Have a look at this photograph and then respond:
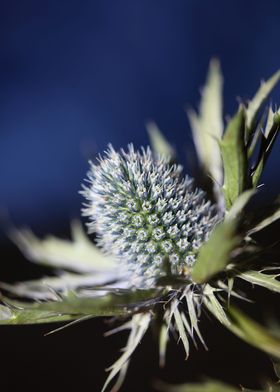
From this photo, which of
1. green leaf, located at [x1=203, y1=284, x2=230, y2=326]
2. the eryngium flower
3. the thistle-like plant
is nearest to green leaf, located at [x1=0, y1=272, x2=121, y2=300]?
the thistle-like plant

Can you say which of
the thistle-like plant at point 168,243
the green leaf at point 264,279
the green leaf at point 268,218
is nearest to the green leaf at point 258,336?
the thistle-like plant at point 168,243

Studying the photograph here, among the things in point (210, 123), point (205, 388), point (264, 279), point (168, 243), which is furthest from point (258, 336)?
point (210, 123)

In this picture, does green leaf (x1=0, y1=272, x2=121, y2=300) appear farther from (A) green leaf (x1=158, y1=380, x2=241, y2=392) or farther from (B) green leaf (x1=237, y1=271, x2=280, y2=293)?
(A) green leaf (x1=158, y1=380, x2=241, y2=392)

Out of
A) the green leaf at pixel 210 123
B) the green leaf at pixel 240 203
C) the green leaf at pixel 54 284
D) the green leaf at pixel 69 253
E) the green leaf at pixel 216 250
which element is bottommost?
the green leaf at pixel 216 250

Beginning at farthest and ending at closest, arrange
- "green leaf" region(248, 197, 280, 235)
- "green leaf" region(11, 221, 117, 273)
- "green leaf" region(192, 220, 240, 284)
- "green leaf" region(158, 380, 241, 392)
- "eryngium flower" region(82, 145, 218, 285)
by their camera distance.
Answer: "green leaf" region(11, 221, 117, 273) → "eryngium flower" region(82, 145, 218, 285) → "green leaf" region(248, 197, 280, 235) → "green leaf" region(192, 220, 240, 284) → "green leaf" region(158, 380, 241, 392)

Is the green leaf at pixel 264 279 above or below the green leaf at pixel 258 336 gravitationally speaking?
above

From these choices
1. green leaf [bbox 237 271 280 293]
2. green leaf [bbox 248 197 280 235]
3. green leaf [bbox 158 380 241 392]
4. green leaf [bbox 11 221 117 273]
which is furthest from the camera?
green leaf [bbox 11 221 117 273]

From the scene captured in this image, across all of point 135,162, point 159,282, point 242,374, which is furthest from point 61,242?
point 242,374

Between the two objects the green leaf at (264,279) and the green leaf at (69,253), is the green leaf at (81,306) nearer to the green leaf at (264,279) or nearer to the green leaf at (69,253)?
the green leaf at (264,279)
